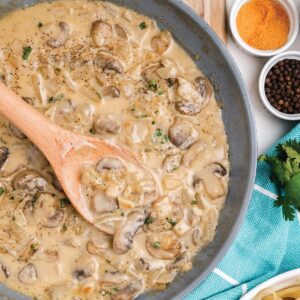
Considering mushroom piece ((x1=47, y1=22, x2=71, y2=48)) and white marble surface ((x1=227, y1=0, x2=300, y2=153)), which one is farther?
white marble surface ((x1=227, y1=0, x2=300, y2=153))

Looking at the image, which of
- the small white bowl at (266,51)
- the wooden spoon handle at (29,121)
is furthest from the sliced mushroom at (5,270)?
the small white bowl at (266,51)

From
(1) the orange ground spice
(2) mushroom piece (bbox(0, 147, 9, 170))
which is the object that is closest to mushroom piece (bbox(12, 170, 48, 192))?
(2) mushroom piece (bbox(0, 147, 9, 170))

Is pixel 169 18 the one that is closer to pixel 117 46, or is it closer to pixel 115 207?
pixel 117 46

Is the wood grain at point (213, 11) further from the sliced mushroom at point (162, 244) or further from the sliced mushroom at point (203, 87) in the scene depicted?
the sliced mushroom at point (162, 244)

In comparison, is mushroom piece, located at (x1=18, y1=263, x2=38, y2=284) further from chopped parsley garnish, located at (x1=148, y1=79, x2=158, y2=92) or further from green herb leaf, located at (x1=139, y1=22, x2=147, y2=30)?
green herb leaf, located at (x1=139, y1=22, x2=147, y2=30)

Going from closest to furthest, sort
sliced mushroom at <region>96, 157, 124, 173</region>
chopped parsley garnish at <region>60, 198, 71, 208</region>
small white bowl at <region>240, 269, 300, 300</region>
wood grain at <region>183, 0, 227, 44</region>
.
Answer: sliced mushroom at <region>96, 157, 124, 173</region> → chopped parsley garnish at <region>60, 198, 71, 208</region> → small white bowl at <region>240, 269, 300, 300</region> → wood grain at <region>183, 0, 227, 44</region>

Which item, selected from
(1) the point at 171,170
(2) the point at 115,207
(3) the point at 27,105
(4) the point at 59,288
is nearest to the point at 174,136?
(1) the point at 171,170

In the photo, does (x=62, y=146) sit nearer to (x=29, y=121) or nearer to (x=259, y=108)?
(x=29, y=121)
